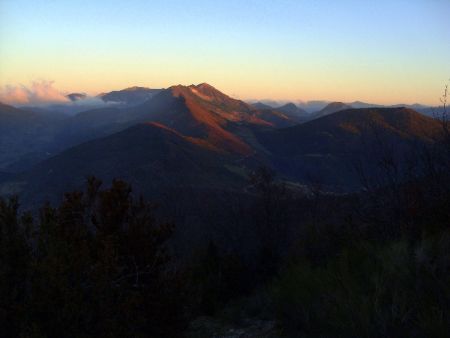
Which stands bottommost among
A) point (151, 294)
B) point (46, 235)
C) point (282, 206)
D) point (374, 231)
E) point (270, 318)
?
point (282, 206)

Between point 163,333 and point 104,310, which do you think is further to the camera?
point 163,333

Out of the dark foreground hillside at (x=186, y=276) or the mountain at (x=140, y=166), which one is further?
the mountain at (x=140, y=166)

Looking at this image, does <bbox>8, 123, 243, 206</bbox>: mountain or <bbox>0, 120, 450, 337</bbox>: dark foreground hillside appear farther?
<bbox>8, 123, 243, 206</bbox>: mountain

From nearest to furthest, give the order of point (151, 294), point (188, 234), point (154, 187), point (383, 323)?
point (383, 323), point (151, 294), point (188, 234), point (154, 187)

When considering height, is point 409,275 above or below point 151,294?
above

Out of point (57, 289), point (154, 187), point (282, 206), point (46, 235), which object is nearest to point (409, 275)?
point (57, 289)

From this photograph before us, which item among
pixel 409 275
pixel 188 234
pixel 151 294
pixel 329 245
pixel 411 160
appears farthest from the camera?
pixel 188 234

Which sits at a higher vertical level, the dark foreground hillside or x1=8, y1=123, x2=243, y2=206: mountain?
the dark foreground hillside

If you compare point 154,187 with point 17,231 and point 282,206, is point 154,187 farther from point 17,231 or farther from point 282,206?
point 17,231

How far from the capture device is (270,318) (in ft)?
25.2

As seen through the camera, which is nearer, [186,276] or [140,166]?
[186,276]

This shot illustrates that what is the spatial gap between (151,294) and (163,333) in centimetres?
66

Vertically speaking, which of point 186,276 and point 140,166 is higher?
point 186,276

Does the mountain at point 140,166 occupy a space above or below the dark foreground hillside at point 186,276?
below
